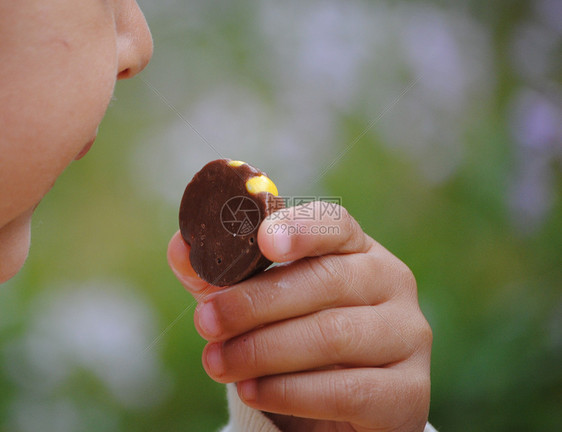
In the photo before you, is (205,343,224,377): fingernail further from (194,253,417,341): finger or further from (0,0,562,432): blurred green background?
(0,0,562,432): blurred green background

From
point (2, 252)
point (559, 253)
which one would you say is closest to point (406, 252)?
point (559, 253)

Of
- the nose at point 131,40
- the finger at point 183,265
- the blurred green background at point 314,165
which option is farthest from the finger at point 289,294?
the blurred green background at point 314,165

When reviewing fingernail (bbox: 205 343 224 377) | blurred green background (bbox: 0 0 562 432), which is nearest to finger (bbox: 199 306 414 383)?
fingernail (bbox: 205 343 224 377)

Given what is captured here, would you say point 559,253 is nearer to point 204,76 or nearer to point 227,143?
point 227,143

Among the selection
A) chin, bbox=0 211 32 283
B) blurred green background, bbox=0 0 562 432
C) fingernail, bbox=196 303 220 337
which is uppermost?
chin, bbox=0 211 32 283

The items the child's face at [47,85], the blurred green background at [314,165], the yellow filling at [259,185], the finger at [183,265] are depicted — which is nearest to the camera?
the child's face at [47,85]

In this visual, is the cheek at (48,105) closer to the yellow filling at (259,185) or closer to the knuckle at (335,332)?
the yellow filling at (259,185)
